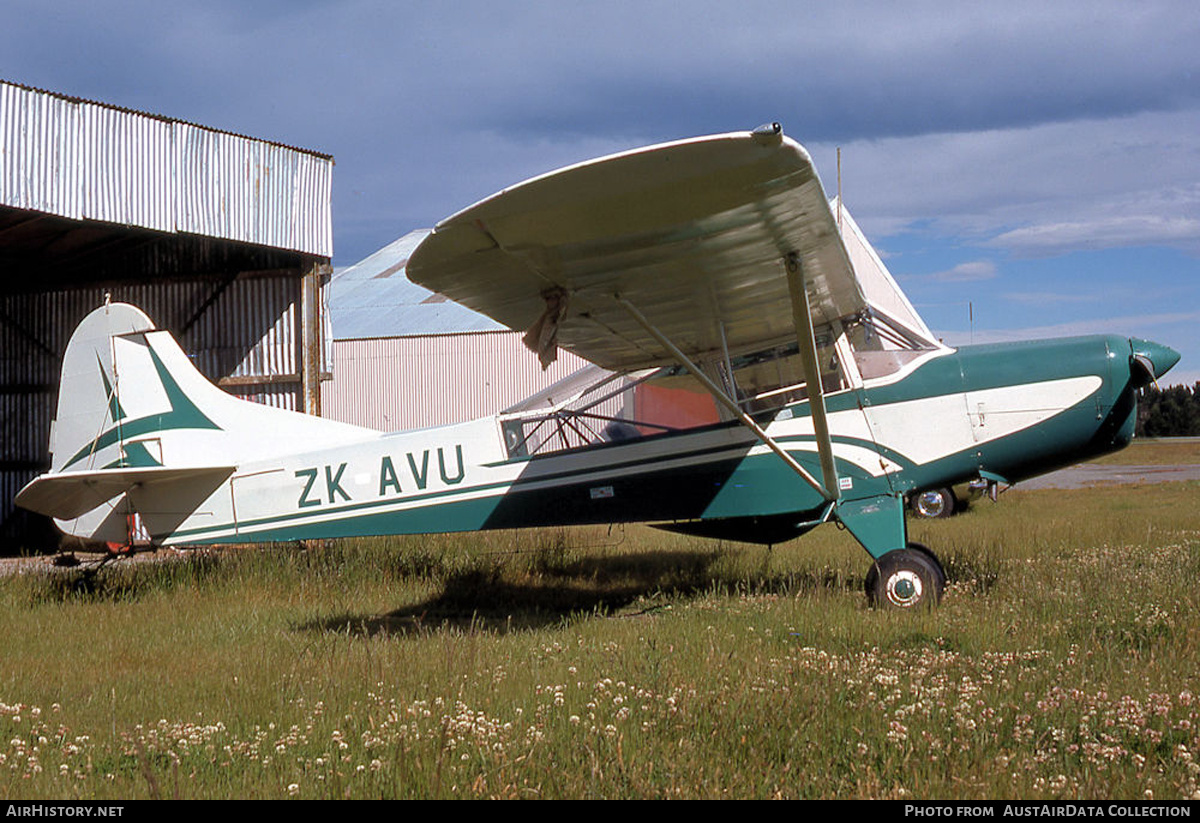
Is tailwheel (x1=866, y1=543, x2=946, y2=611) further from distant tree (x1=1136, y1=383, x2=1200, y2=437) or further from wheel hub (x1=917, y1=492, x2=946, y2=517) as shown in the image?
distant tree (x1=1136, y1=383, x2=1200, y2=437)

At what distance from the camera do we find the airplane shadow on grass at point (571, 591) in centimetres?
673

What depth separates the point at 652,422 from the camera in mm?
7188

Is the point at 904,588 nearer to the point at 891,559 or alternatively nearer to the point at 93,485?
the point at 891,559

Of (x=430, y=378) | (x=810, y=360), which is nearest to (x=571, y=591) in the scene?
(x=810, y=360)

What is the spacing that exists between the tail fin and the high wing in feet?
8.44

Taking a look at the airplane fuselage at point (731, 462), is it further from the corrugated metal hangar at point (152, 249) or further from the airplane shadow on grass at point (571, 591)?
the corrugated metal hangar at point (152, 249)

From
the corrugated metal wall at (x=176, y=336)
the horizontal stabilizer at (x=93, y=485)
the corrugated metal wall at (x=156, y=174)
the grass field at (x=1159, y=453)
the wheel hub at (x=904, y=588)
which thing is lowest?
the wheel hub at (x=904, y=588)

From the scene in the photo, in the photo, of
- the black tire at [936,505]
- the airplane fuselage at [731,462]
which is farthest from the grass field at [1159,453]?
the airplane fuselage at [731,462]

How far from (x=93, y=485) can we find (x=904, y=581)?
6.27 m

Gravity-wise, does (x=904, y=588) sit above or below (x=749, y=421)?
below

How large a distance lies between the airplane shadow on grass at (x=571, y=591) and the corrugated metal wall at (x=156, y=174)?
622 cm

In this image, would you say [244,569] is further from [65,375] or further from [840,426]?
[840,426]

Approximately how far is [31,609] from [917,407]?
7009 millimetres

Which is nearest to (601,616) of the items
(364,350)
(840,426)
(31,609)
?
(840,426)
